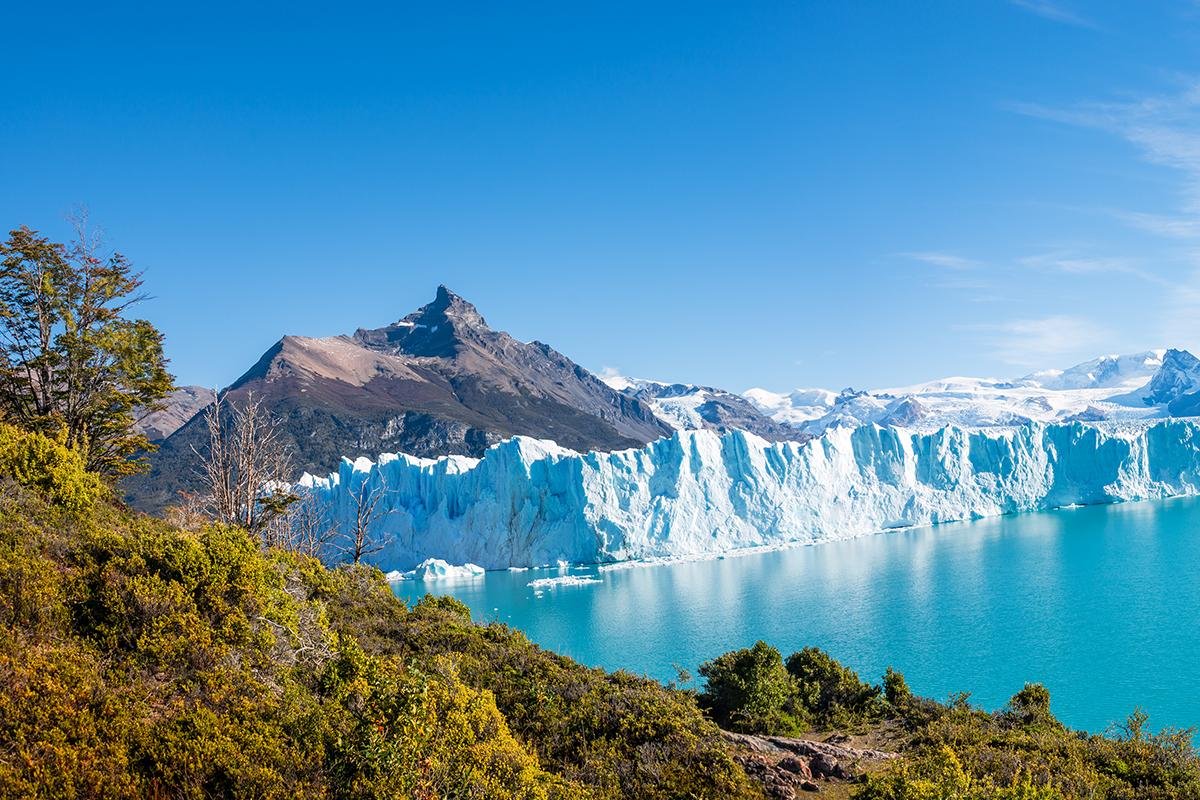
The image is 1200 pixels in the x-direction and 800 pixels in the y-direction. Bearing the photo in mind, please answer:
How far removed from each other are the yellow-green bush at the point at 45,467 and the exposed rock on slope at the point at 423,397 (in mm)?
64158

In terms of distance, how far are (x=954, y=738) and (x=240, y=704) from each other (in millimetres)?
8874

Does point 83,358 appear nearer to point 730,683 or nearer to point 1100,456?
point 730,683

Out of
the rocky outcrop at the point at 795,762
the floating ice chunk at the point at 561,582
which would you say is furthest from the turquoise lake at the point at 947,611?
the rocky outcrop at the point at 795,762

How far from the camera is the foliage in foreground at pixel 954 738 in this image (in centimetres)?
743

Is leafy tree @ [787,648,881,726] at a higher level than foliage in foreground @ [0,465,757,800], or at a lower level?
lower

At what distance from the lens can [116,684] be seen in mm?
6469

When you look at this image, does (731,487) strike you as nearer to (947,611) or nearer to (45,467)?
(947,611)

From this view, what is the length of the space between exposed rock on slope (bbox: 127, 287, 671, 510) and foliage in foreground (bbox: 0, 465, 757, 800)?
221 ft

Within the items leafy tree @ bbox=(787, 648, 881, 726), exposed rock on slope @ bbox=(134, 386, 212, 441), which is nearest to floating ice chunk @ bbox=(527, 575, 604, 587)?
leafy tree @ bbox=(787, 648, 881, 726)

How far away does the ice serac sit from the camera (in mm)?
59656

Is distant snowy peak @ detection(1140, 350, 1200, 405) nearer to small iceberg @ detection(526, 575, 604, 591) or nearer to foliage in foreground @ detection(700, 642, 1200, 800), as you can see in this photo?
small iceberg @ detection(526, 575, 604, 591)

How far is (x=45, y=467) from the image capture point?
1005 cm

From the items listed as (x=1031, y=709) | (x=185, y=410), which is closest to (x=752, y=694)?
(x=1031, y=709)

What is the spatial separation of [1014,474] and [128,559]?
75526mm
